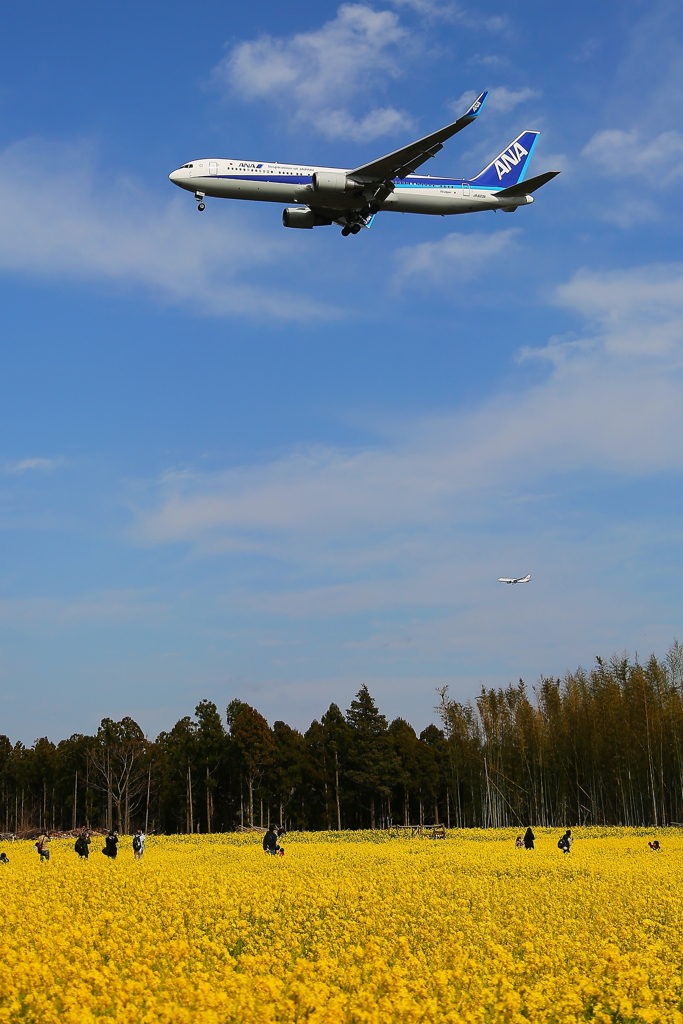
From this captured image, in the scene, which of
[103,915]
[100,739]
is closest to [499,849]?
[103,915]

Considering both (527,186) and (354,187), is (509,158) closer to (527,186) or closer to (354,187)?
(527,186)

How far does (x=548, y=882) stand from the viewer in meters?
20.8

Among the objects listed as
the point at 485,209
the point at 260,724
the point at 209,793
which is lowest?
the point at 209,793

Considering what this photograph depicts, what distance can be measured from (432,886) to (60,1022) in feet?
42.4

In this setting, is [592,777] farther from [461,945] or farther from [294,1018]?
[294,1018]

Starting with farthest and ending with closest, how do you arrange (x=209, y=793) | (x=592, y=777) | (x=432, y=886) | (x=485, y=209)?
(x=209, y=793)
(x=592, y=777)
(x=485, y=209)
(x=432, y=886)

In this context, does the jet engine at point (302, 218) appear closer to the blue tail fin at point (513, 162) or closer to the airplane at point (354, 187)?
the airplane at point (354, 187)

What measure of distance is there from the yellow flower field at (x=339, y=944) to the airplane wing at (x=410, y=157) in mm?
23621

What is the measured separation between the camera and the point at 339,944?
12.9 meters

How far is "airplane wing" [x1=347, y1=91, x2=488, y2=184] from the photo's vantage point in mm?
30750

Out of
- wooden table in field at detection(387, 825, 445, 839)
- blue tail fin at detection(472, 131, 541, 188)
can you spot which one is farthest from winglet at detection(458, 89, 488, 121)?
wooden table in field at detection(387, 825, 445, 839)

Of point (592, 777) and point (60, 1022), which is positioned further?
point (592, 777)

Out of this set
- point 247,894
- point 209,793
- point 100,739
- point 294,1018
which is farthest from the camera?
point 100,739

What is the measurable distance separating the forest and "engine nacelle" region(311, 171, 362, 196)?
37102 mm
